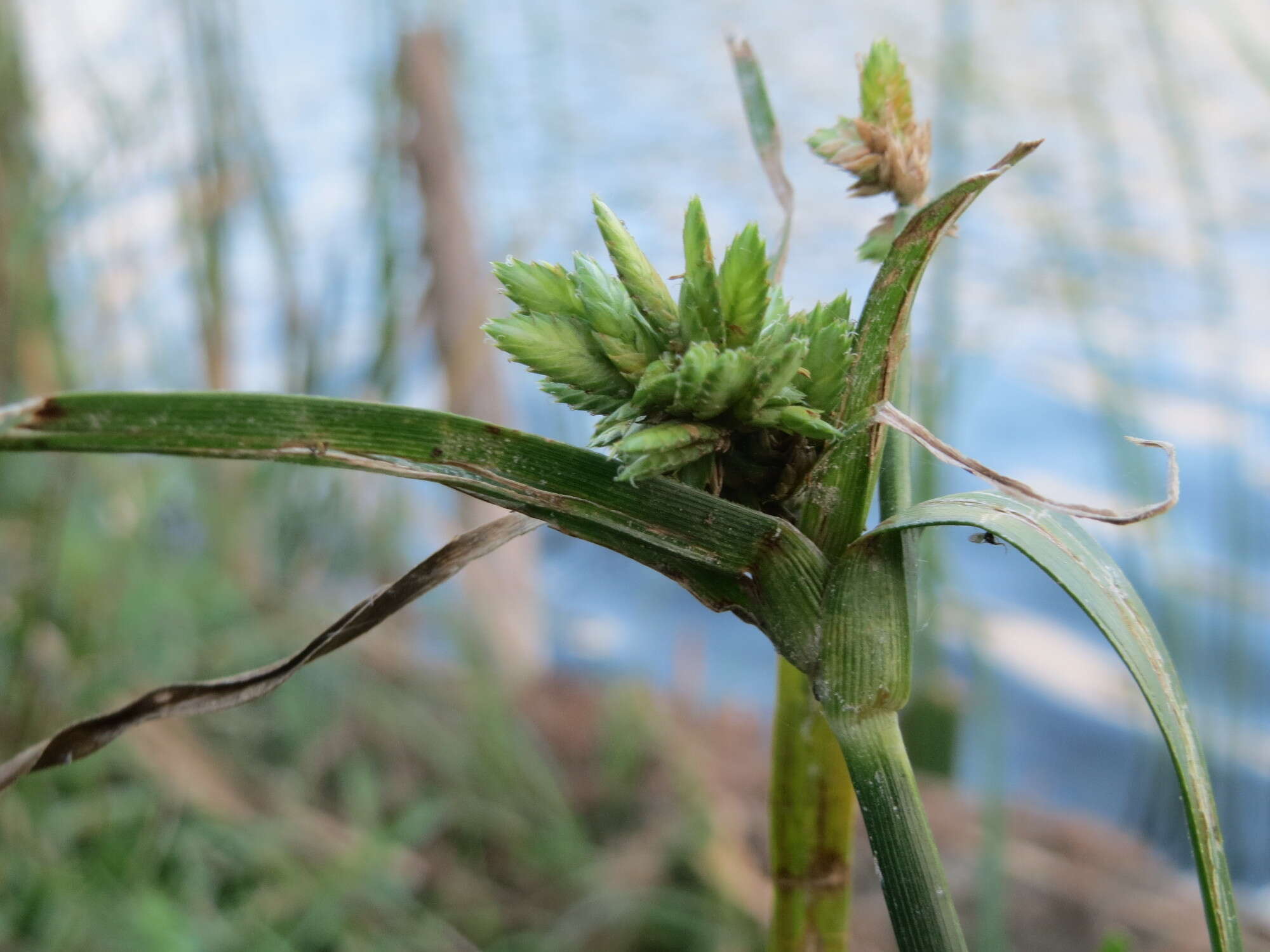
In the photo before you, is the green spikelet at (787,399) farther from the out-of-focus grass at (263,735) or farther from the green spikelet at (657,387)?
the out-of-focus grass at (263,735)

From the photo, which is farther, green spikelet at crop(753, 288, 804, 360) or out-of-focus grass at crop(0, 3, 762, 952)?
out-of-focus grass at crop(0, 3, 762, 952)

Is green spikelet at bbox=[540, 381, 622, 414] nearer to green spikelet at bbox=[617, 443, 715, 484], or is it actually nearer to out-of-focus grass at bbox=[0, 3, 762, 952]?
green spikelet at bbox=[617, 443, 715, 484]

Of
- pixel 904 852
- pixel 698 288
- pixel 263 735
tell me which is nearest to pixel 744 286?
pixel 698 288

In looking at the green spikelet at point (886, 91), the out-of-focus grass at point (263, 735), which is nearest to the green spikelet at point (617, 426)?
the green spikelet at point (886, 91)

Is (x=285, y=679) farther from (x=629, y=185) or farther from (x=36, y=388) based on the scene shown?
(x=629, y=185)

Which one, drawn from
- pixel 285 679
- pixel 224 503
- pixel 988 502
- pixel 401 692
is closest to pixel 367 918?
pixel 401 692

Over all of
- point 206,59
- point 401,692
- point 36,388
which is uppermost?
point 206,59

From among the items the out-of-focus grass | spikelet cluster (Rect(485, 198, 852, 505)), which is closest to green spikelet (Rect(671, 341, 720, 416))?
spikelet cluster (Rect(485, 198, 852, 505))

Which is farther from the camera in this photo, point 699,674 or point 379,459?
point 699,674

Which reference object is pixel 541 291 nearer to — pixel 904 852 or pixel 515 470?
pixel 515 470
